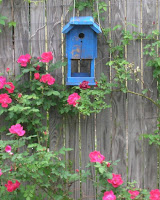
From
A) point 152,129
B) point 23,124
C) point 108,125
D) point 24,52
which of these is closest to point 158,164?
point 152,129

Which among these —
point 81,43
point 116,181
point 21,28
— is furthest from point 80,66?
point 116,181

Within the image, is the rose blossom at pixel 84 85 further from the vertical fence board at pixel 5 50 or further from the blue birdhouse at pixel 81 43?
the vertical fence board at pixel 5 50

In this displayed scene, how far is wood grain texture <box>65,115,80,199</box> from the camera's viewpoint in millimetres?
3834

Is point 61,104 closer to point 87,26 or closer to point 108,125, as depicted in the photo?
point 108,125

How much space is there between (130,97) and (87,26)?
846 mm

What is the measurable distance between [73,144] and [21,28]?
126cm

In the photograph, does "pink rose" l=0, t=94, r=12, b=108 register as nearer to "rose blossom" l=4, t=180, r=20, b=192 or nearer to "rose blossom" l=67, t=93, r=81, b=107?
"rose blossom" l=67, t=93, r=81, b=107

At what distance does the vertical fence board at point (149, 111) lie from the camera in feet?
12.2

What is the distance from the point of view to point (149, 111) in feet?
12.5

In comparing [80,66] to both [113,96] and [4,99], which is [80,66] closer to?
[113,96]

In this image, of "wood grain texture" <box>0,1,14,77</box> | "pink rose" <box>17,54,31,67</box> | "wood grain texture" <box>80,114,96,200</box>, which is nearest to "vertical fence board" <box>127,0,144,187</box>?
"wood grain texture" <box>80,114,96,200</box>

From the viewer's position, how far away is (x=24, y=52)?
3795 mm

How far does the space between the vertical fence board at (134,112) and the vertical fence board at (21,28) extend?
100 centimetres

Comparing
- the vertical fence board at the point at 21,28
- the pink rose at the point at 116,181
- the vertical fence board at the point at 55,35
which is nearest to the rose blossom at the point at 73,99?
the vertical fence board at the point at 55,35
